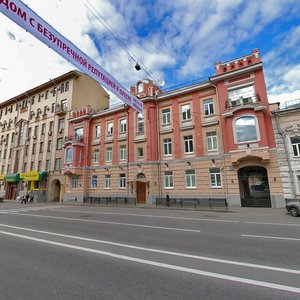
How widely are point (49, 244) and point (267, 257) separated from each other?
21.4ft

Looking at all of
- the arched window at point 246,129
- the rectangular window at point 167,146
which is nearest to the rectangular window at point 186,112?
the rectangular window at point 167,146

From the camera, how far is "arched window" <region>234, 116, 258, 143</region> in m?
19.5

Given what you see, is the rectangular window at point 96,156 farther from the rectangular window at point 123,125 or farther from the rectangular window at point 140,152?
the rectangular window at point 140,152

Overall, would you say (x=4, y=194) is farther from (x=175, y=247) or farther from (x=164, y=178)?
(x=175, y=247)

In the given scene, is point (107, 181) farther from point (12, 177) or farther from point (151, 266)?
point (151, 266)

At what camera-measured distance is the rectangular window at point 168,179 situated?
23.7 metres

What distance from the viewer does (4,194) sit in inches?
1523

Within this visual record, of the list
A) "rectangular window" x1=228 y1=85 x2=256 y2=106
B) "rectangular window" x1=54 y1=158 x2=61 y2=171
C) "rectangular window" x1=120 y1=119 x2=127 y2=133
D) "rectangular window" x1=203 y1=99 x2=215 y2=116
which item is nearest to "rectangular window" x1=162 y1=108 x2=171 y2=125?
"rectangular window" x1=203 y1=99 x2=215 y2=116

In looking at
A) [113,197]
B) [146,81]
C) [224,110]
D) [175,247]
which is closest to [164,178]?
[113,197]

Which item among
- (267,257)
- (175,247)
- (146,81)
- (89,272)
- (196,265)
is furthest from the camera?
(146,81)

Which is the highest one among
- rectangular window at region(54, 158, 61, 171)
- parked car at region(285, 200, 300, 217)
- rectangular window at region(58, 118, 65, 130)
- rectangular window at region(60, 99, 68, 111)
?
rectangular window at region(60, 99, 68, 111)

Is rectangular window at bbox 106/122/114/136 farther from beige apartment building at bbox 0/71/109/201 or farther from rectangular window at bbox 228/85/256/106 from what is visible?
rectangular window at bbox 228/85/256/106

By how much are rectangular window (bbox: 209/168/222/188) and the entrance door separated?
6.43 feet

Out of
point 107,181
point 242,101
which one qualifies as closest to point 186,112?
point 242,101
